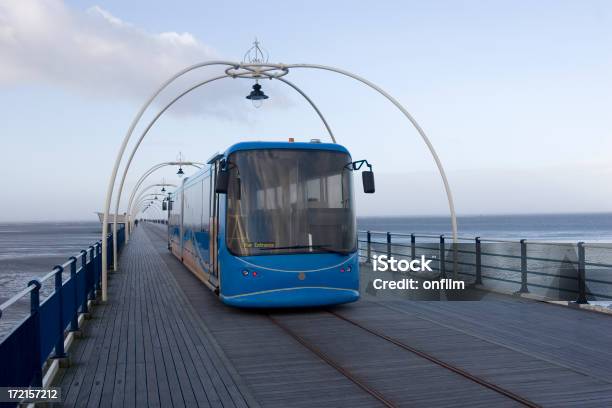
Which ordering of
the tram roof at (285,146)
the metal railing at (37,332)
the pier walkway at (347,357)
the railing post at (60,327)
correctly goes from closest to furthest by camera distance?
the metal railing at (37,332), the pier walkway at (347,357), the railing post at (60,327), the tram roof at (285,146)

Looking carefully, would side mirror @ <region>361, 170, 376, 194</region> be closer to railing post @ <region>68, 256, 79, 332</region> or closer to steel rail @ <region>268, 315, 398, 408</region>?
steel rail @ <region>268, 315, 398, 408</region>

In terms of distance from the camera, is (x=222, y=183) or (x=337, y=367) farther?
(x=222, y=183)

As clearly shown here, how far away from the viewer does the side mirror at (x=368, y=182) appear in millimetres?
12273

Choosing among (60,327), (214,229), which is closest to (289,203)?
(214,229)

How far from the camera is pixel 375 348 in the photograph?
8812mm

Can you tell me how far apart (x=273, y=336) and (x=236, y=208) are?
9.39 ft

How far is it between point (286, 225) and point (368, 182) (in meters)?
1.85

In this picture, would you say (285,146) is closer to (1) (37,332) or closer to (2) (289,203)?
(2) (289,203)

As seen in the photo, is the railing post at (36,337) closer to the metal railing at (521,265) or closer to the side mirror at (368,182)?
the side mirror at (368,182)

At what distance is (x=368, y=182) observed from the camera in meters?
12.3

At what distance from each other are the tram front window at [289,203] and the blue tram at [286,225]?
0.02 metres

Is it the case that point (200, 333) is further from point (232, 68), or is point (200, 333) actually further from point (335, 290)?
point (232, 68)

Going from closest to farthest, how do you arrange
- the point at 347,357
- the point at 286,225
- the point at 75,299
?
1. the point at 347,357
2. the point at 75,299
3. the point at 286,225

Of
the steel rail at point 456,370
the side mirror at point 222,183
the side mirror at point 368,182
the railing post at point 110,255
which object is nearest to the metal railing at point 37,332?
the side mirror at point 222,183
